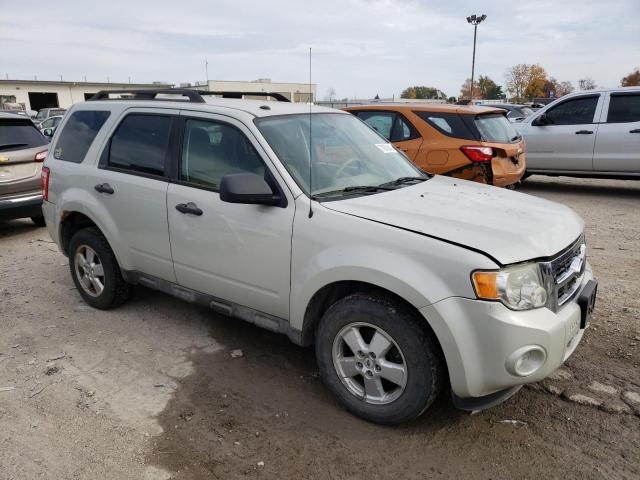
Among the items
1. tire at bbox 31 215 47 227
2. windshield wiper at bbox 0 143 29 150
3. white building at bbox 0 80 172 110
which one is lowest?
tire at bbox 31 215 47 227

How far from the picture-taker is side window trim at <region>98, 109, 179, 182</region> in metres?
3.84

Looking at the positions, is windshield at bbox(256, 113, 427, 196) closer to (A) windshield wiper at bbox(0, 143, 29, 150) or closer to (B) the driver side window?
(B) the driver side window

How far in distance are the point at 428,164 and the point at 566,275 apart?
4522 mm

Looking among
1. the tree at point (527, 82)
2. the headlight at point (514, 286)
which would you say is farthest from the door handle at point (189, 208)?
the tree at point (527, 82)

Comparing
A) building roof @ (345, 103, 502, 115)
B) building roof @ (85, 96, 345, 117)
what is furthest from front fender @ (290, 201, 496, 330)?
building roof @ (345, 103, 502, 115)

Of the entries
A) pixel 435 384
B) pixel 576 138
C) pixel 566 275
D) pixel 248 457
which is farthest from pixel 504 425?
pixel 576 138

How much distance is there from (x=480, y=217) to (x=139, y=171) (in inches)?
102

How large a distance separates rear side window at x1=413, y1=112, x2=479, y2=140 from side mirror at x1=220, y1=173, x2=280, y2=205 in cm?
466

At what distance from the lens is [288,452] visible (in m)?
2.80

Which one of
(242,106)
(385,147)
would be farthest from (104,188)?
(385,147)

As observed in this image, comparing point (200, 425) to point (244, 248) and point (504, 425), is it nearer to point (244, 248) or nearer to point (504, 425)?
point (244, 248)

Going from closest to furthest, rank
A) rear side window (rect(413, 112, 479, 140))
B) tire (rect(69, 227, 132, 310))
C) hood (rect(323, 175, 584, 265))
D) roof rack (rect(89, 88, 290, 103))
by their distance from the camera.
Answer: hood (rect(323, 175, 584, 265)) → roof rack (rect(89, 88, 290, 103)) → tire (rect(69, 227, 132, 310)) → rear side window (rect(413, 112, 479, 140))

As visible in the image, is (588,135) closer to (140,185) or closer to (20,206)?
(140,185)

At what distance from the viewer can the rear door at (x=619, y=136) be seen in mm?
8938
